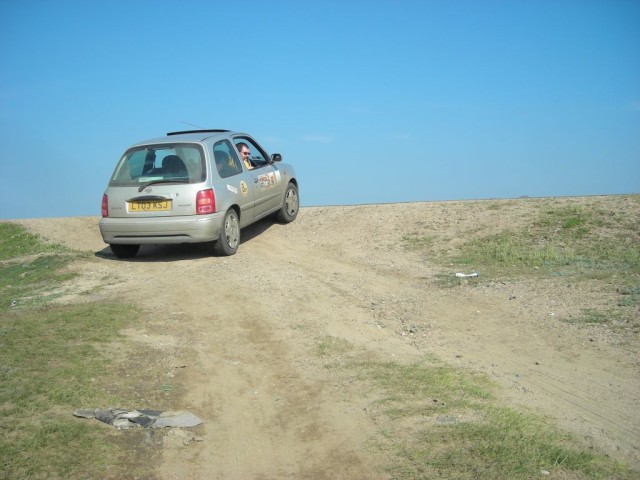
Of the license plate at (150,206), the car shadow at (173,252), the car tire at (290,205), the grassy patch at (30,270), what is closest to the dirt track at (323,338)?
the car shadow at (173,252)

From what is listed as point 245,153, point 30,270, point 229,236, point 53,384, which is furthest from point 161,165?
point 53,384

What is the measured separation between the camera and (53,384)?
5379mm

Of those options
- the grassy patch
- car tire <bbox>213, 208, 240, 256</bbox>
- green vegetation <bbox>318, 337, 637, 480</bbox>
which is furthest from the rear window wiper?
green vegetation <bbox>318, 337, 637, 480</bbox>

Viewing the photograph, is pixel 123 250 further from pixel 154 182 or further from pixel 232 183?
pixel 232 183

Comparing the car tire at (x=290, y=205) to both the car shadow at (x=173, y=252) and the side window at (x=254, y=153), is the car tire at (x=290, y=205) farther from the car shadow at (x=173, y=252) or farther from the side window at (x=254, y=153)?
the side window at (x=254, y=153)

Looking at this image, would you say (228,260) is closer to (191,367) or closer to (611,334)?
(191,367)

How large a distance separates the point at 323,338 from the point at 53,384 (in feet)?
8.31

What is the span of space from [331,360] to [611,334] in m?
2.79

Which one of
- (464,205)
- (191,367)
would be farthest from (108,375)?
(464,205)

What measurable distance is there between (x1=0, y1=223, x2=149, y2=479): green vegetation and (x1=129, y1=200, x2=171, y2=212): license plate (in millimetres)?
1737

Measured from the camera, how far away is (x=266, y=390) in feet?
18.3

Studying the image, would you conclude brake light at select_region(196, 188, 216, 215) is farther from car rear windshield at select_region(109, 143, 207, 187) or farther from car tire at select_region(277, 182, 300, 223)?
car tire at select_region(277, 182, 300, 223)

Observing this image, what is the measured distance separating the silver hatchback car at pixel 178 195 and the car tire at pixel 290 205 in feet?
5.25

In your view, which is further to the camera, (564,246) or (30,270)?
(30,270)
